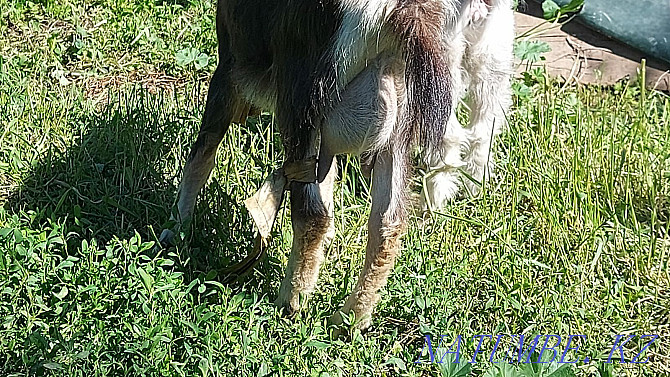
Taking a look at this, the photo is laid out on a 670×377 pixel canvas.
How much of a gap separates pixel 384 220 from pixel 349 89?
0.50 m

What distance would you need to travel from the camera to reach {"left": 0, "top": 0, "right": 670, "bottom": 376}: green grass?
320 cm

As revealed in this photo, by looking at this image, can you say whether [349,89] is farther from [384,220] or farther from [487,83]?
[487,83]

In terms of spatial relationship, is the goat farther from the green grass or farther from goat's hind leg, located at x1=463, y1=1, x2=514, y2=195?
the green grass

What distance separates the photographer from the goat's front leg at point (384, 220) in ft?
10.6

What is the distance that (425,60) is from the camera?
9.37 feet

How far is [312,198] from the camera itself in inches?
129

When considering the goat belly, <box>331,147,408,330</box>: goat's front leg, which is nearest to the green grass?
<box>331,147,408,330</box>: goat's front leg

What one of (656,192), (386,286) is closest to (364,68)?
(386,286)

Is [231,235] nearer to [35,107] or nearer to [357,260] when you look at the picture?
[357,260]

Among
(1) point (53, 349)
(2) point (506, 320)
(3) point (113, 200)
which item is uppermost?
(3) point (113, 200)

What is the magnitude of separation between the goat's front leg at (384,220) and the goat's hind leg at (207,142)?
2.94 ft

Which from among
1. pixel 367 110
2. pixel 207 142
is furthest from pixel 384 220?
pixel 207 142

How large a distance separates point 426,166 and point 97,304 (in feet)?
5.83

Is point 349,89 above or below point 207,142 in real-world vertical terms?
above
